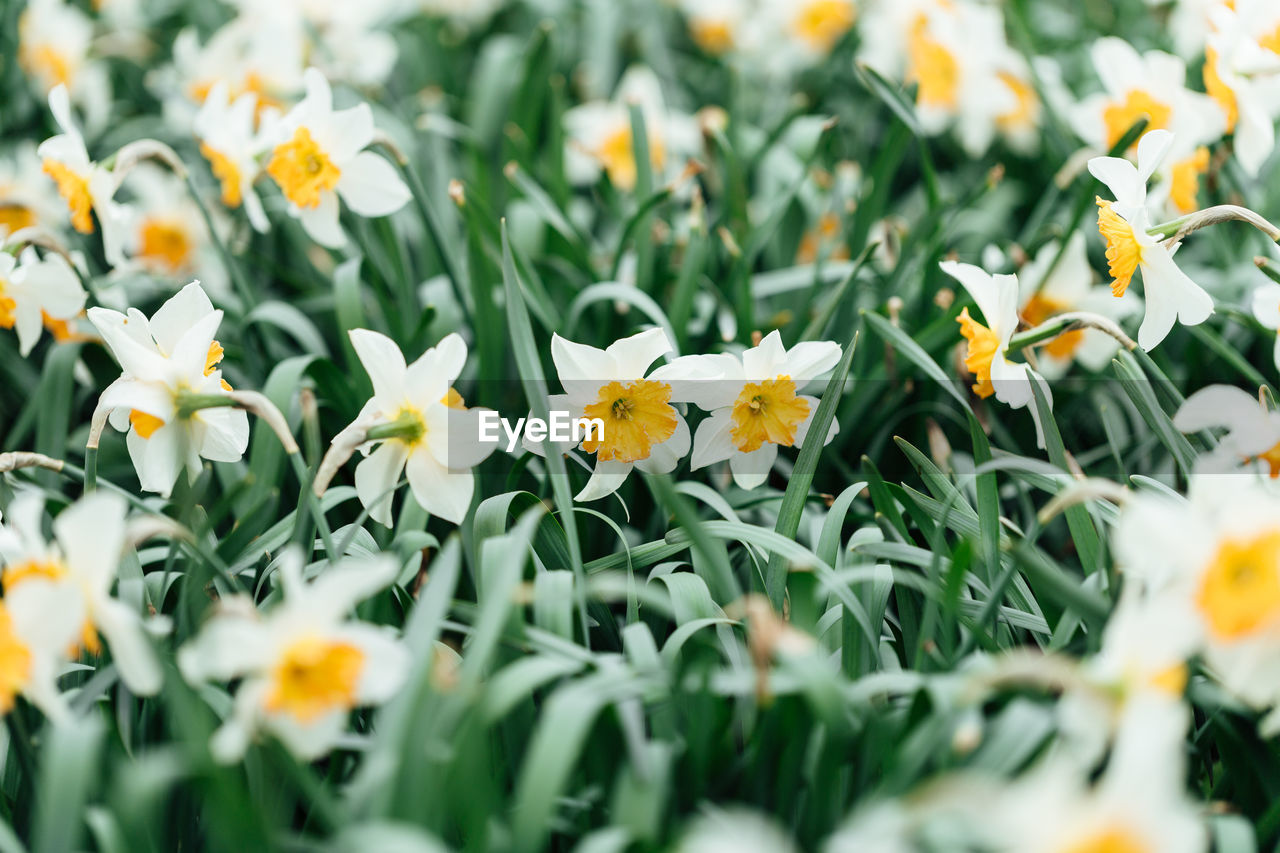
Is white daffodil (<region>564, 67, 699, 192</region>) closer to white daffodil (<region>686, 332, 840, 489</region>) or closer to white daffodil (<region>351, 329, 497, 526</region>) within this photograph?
white daffodil (<region>686, 332, 840, 489</region>)

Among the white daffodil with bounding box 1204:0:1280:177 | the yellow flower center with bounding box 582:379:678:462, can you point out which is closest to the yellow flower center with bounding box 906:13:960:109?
the white daffodil with bounding box 1204:0:1280:177

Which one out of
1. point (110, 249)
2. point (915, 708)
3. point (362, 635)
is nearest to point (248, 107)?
point (110, 249)

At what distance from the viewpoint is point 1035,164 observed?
2771 millimetres

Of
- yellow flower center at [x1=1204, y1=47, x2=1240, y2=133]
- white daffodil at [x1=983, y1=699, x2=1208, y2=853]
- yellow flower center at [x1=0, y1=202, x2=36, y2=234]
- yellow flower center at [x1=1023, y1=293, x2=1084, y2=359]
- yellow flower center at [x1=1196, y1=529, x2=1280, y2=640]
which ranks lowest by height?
yellow flower center at [x1=1023, y1=293, x2=1084, y2=359]

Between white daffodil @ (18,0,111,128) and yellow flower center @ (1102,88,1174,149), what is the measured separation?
8.21 ft

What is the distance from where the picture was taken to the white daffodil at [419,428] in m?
1.22

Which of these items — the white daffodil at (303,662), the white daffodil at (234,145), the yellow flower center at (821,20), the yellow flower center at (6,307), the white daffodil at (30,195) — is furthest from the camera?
the yellow flower center at (821,20)

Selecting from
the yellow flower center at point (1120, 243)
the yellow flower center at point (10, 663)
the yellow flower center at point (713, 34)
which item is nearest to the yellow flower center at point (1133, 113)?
the yellow flower center at point (1120, 243)

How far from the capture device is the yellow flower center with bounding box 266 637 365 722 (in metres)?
0.87

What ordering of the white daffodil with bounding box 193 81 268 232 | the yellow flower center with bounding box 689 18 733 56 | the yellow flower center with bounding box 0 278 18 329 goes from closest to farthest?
1. the yellow flower center with bounding box 0 278 18 329
2. the white daffodil with bounding box 193 81 268 232
3. the yellow flower center with bounding box 689 18 733 56

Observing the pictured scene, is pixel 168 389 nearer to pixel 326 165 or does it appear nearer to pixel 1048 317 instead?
pixel 326 165

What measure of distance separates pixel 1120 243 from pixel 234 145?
1.52m

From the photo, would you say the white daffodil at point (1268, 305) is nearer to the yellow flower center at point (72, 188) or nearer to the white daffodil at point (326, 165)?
the white daffodil at point (326, 165)

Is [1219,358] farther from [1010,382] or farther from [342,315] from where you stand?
[342,315]
